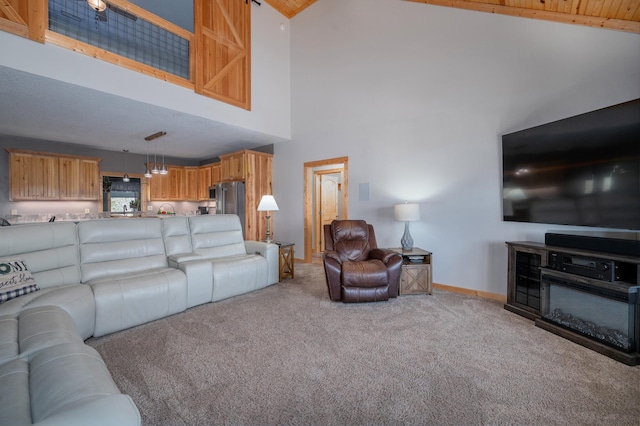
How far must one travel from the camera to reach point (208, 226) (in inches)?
151

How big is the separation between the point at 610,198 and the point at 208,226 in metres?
4.35

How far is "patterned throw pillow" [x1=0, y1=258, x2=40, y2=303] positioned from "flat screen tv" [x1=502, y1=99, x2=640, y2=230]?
15.7 feet

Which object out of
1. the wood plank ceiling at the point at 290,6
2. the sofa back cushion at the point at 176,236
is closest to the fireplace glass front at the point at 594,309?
the sofa back cushion at the point at 176,236

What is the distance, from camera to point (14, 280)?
2.12 metres

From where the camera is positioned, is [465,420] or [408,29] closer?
[465,420]

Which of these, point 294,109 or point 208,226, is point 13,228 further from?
point 294,109

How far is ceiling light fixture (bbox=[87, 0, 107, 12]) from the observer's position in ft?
10.8

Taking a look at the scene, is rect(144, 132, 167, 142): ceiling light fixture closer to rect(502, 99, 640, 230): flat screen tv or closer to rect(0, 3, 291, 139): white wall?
rect(0, 3, 291, 139): white wall

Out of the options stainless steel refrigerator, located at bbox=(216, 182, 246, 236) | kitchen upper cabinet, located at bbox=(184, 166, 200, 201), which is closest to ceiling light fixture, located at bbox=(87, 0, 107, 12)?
stainless steel refrigerator, located at bbox=(216, 182, 246, 236)

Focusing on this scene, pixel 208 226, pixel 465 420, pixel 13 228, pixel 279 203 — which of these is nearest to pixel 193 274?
pixel 208 226

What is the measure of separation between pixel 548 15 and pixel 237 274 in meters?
4.67

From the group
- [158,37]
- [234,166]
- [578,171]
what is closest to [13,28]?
[158,37]

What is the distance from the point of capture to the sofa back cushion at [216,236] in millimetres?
3678

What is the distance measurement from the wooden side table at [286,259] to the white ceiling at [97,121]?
90.5 inches
